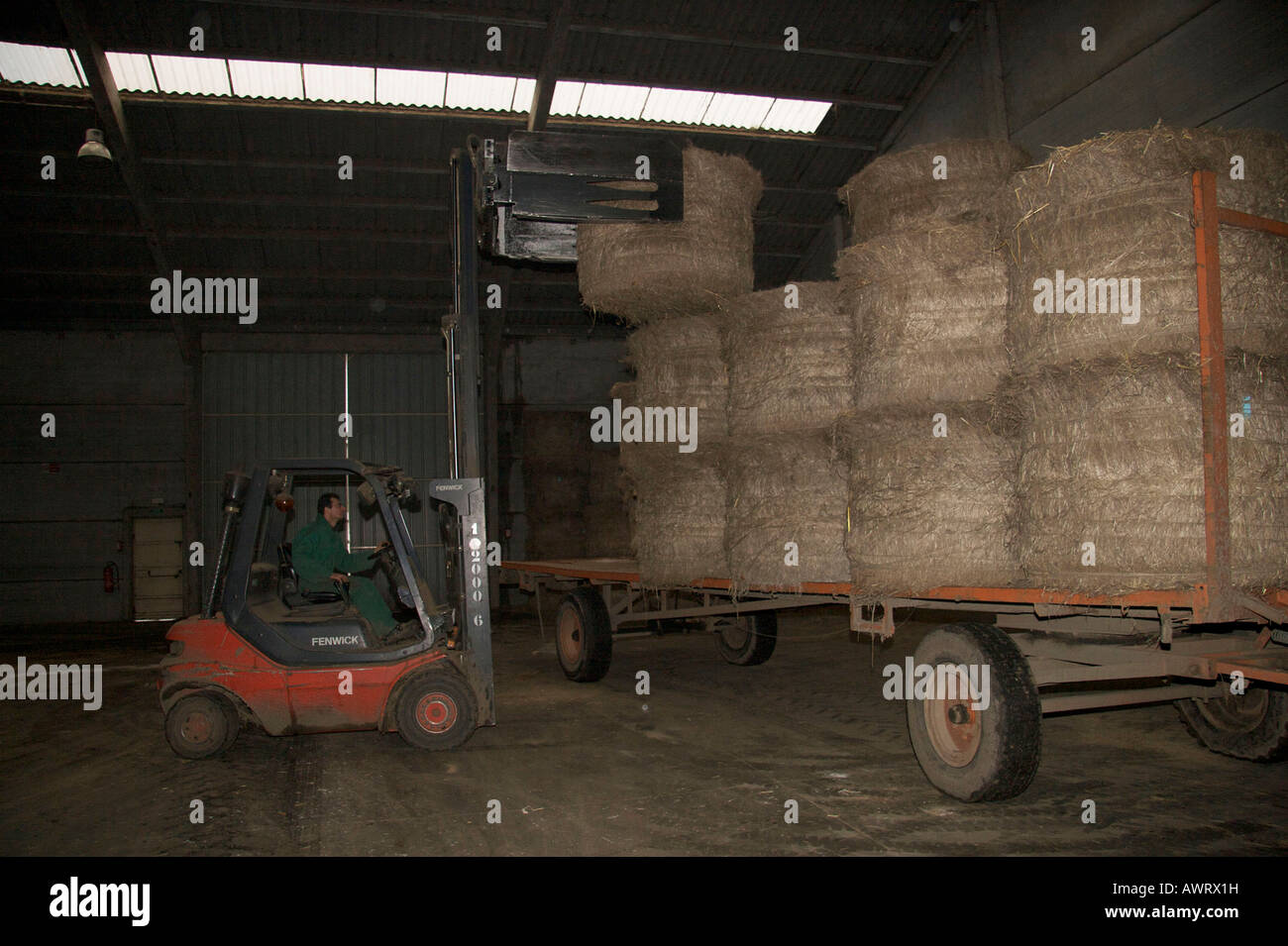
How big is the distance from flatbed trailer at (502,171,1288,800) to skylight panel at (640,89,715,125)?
32.6 ft

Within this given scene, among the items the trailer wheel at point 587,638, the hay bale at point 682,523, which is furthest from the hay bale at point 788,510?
the trailer wheel at point 587,638

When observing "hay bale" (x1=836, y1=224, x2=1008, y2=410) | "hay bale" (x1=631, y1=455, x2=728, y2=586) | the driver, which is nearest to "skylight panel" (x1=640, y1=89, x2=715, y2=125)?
"hay bale" (x1=631, y1=455, x2=728, y2=586)

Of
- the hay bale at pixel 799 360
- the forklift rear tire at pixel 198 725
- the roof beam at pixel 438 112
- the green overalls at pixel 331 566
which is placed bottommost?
the forklift rear tire at pixel 198 725

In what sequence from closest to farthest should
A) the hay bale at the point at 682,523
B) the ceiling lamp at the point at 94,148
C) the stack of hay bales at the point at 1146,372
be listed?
the stack of hay bales at the point at 1146,372 < the hay bale at the point at 682,523 < the ceiling lamp at the point at 94,148

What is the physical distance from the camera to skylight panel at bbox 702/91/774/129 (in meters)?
13.6

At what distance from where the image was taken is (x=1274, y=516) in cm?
394

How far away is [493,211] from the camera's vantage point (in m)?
6.73

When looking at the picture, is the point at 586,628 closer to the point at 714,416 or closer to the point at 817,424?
the point at 714,416

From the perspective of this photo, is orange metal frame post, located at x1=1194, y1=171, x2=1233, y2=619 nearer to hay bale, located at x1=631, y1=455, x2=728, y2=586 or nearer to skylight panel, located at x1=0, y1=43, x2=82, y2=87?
hay bale, located at x1=631, y1=455, x2=728, y2=586

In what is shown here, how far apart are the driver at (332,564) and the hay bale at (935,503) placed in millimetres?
3710

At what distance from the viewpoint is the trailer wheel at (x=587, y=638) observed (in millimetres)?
9047

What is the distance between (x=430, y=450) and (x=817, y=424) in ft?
43.5

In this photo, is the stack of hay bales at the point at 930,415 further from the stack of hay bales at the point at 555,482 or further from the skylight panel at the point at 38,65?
the stack of hay bales at the point at 555,482

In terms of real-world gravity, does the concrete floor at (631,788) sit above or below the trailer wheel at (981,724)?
below
